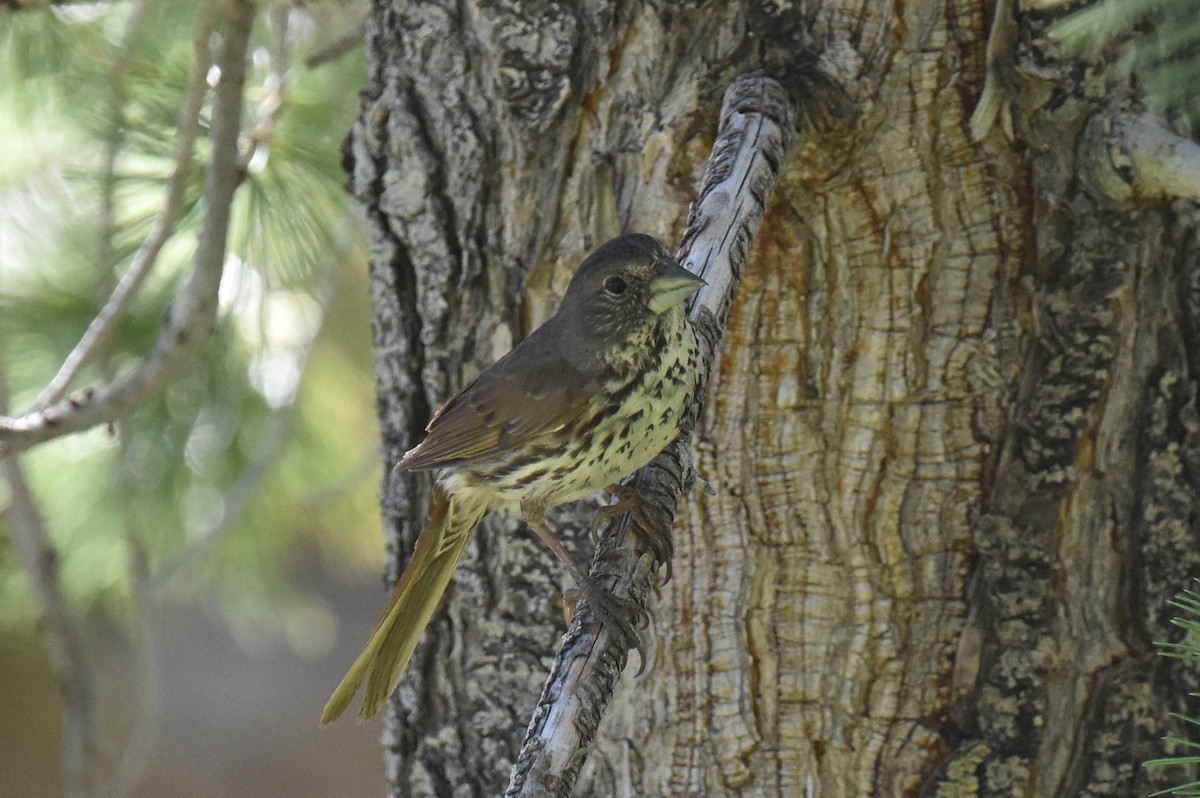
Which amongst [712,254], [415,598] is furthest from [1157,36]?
[415,598]

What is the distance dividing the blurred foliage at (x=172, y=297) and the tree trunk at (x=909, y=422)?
1.38 meters

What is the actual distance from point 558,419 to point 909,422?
2.30ft

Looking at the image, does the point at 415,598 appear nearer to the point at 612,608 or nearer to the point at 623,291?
the point at 612,608

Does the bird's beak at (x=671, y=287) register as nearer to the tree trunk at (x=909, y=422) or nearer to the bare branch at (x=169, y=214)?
the tree trunk at (x=909, y=422)

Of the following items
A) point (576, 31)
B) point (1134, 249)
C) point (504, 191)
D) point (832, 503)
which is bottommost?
point (832, 503)

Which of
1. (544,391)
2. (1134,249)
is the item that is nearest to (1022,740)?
(1134,249)

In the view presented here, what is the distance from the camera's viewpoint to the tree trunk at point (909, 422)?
245 centimetres

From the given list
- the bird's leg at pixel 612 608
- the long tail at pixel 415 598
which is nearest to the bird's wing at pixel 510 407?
the long tail at pixel 415 598

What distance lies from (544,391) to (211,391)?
89.4 inches

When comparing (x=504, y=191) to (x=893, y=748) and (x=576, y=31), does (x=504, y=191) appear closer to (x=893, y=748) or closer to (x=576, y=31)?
(x=576, y=31)

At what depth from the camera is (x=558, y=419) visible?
96.4 inches

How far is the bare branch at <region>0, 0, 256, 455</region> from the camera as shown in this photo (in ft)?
9.13

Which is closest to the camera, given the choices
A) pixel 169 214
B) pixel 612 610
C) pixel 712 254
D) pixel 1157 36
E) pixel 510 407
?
pixel 1157 36

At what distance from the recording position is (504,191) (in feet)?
9.10
